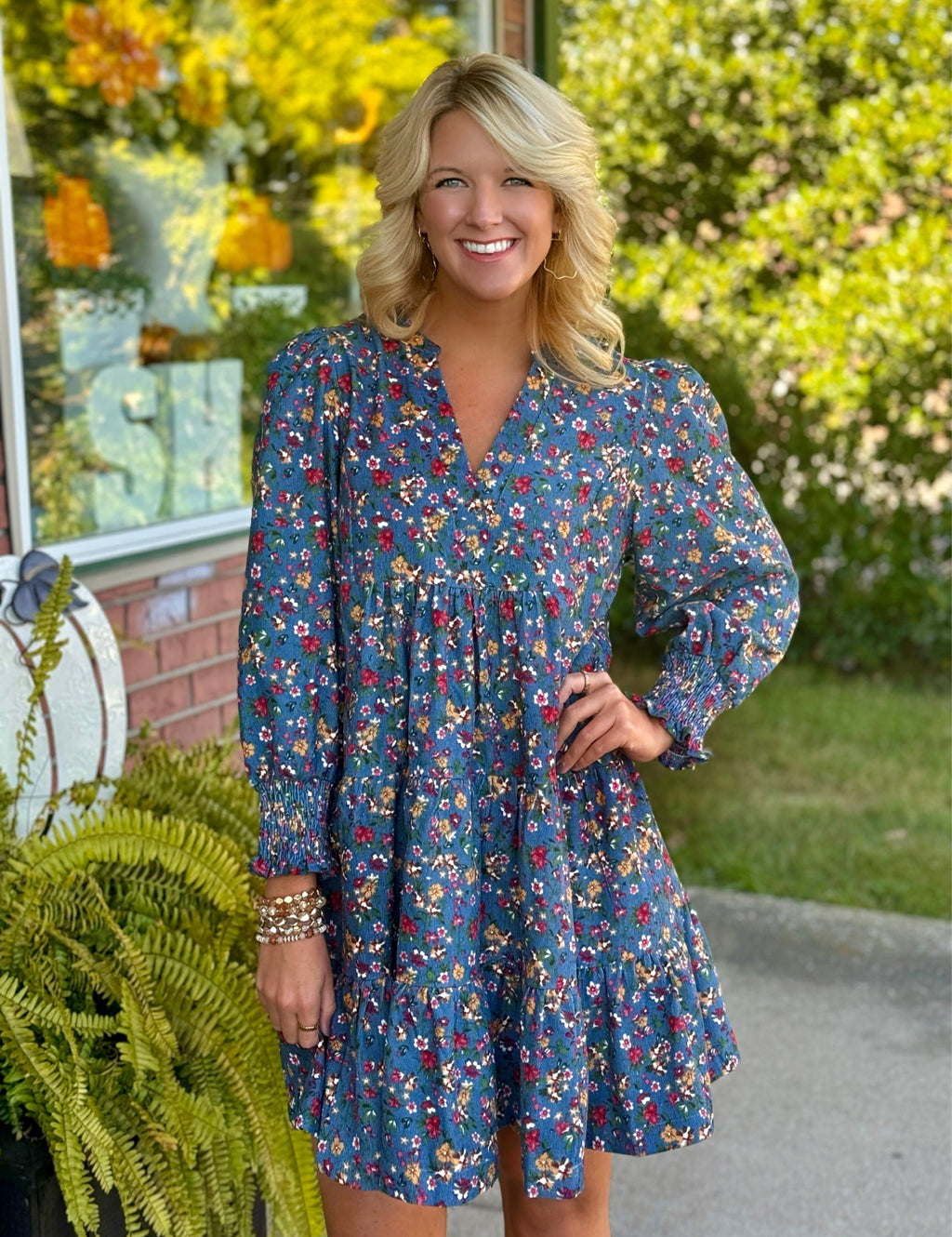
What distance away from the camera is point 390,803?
1742mm

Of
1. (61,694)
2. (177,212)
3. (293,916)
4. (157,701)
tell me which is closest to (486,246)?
(293,916)

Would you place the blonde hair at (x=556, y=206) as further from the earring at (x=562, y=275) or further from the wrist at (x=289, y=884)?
the wrist at (x=289, y=884)

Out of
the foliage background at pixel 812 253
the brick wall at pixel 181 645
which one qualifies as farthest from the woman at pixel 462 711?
the foliage background at pixel 812 253

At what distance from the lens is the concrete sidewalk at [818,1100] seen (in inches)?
116

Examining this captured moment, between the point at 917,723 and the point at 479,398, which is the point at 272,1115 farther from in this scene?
the point at 917,723

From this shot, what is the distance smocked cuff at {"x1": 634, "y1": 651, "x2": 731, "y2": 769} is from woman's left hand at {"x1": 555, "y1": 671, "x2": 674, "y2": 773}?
0.06 metres

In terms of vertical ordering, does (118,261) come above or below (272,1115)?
above

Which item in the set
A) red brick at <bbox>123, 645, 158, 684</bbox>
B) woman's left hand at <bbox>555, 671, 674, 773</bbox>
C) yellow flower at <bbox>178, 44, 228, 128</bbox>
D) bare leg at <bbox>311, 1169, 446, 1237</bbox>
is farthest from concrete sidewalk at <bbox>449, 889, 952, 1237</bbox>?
yellow flower at <bbox>178, 44, 228, 128</bbox>

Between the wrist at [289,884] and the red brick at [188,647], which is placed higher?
the wrist at [289,884]

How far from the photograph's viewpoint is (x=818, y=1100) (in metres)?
3.39

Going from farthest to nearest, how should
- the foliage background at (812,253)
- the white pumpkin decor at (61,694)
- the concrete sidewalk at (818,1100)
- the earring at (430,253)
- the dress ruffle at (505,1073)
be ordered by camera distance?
the foliage background at (812,253) → the concrete sidewalk at (818,1100) → the white pumpkin decor at (61,694) → the earring at (430,253) → the dress ruffle at (505,1073)

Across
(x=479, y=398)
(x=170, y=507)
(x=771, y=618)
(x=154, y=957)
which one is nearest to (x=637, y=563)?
(x=771, y=618)

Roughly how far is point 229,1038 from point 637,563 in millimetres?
1019

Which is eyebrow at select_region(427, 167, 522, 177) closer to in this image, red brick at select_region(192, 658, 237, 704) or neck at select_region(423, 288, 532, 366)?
neck at select_region(423, 288, 532, 366)
